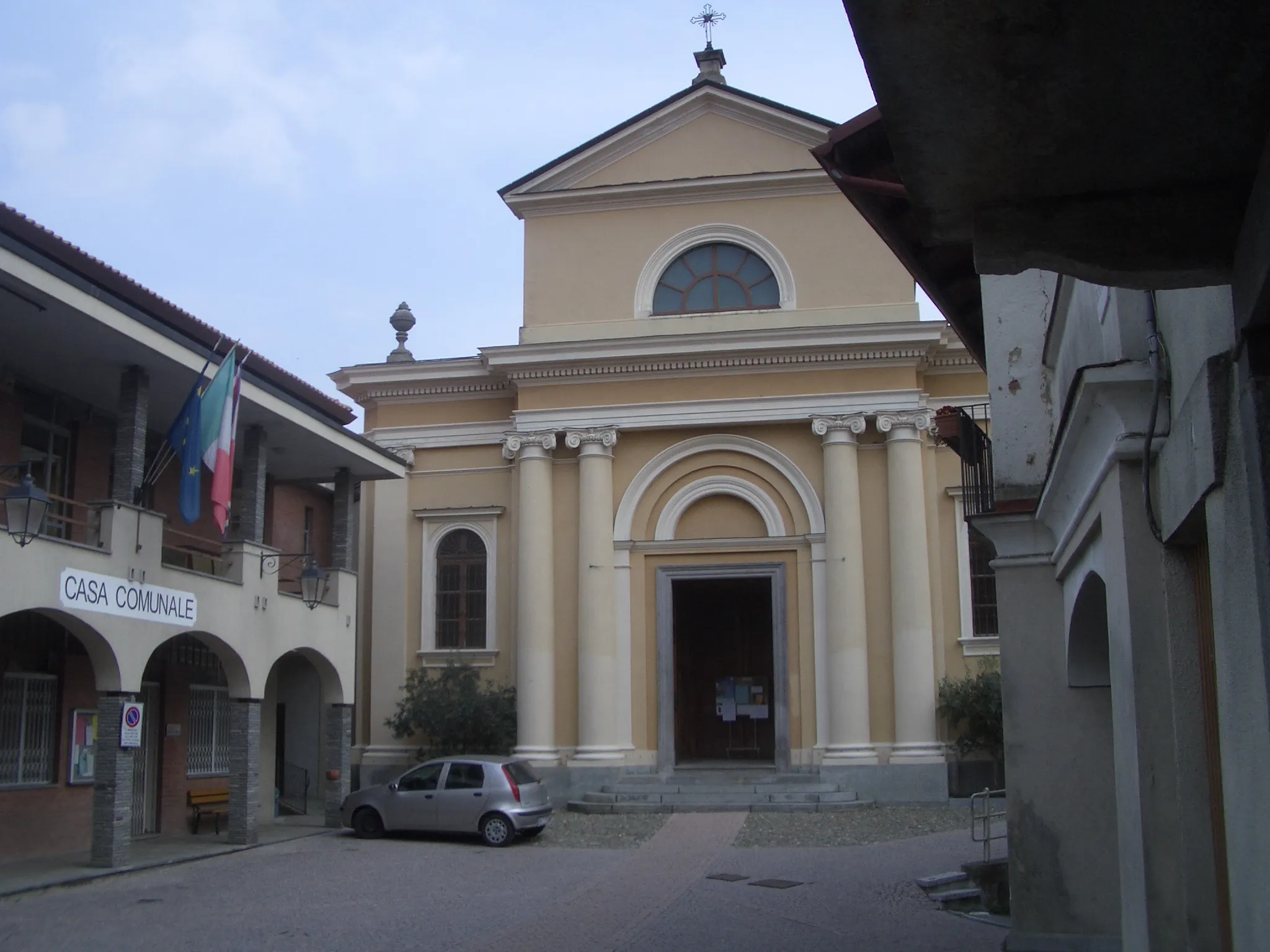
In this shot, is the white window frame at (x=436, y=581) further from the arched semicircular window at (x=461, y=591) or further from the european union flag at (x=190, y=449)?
the european union flag at (x=190, y=449)

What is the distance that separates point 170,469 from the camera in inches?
844

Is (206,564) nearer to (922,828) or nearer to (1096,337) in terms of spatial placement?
(922,828)

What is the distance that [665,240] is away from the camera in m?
26.2

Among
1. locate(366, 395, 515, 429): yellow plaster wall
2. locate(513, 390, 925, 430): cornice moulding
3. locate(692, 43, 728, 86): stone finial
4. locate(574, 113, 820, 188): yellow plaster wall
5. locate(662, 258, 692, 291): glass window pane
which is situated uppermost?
locate(692, 43, 728, 86): stone finial

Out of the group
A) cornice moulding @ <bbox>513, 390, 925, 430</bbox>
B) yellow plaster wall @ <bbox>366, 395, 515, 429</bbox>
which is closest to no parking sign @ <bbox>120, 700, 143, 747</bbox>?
cornice moulding @ <bbox>513, 390, 925, 430</bbox>

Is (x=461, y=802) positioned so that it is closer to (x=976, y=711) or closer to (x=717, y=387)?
(x=976, y=711)

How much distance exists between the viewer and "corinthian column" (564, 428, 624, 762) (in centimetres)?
2422

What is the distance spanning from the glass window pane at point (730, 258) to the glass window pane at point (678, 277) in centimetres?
67

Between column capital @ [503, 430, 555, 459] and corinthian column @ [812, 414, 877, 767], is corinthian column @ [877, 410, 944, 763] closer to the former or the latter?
corinthian column @ [812, 414, 877, 767]

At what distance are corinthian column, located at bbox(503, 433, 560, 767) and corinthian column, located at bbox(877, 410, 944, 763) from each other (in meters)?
6.44

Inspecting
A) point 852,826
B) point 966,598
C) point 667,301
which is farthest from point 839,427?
point 852,826

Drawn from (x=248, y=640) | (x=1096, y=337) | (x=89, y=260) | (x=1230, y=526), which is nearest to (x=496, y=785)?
(x=248, y=640)

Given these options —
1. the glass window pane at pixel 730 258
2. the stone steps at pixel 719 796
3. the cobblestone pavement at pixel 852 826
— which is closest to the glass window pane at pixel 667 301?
the glass window pane at pixel 730 258

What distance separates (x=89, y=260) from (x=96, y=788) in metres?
7.03
